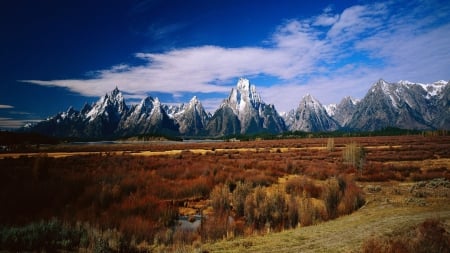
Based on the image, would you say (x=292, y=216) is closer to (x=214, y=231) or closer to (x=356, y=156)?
(x=214, y=231)

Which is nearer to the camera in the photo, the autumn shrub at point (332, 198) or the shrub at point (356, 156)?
the autumn shrub at point (332, 198)

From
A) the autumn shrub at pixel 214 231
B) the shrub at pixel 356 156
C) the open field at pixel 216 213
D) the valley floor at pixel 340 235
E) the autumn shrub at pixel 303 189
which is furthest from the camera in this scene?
the shrub at pixel 356 156

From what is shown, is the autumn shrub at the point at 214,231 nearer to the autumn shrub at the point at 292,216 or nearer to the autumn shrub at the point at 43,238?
the autumn shrub at the point at 292,216

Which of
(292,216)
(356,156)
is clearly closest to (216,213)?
(292,216)

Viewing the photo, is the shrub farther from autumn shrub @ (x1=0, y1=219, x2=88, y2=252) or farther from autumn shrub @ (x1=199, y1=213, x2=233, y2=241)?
autumn shrub @ (x1=0, y1=219, x2=88, y2=252)

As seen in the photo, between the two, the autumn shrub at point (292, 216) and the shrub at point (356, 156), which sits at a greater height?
the shrub at point (356, 156)

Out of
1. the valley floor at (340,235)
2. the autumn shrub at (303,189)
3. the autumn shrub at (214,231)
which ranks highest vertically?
the valley floor at (340,235)

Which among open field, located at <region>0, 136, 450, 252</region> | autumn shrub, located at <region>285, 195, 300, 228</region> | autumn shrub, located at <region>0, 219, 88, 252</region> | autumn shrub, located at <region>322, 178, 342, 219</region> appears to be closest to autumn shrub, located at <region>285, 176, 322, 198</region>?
open field, located at <region>0, 136, 450, 252</region>

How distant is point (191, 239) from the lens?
9.13 metres

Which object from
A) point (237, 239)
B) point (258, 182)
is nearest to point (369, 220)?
point (237, 239)

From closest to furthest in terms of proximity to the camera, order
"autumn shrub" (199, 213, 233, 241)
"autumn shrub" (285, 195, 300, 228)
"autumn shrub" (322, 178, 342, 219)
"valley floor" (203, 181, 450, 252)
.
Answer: "valley floor" (203, 181, 450, 252) → "autumn shrub" (199, 213, 233, 241) → "autumn shrub" (285, 195, 300, 228) → "autumn shrub" (322, 178, 342, 219)

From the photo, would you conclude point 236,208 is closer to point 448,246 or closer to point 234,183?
point 234,183

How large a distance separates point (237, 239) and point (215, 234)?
34.2 inches

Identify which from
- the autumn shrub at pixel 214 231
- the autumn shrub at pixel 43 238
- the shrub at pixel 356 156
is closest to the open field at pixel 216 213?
the autumn shrub at pixel 214 231
